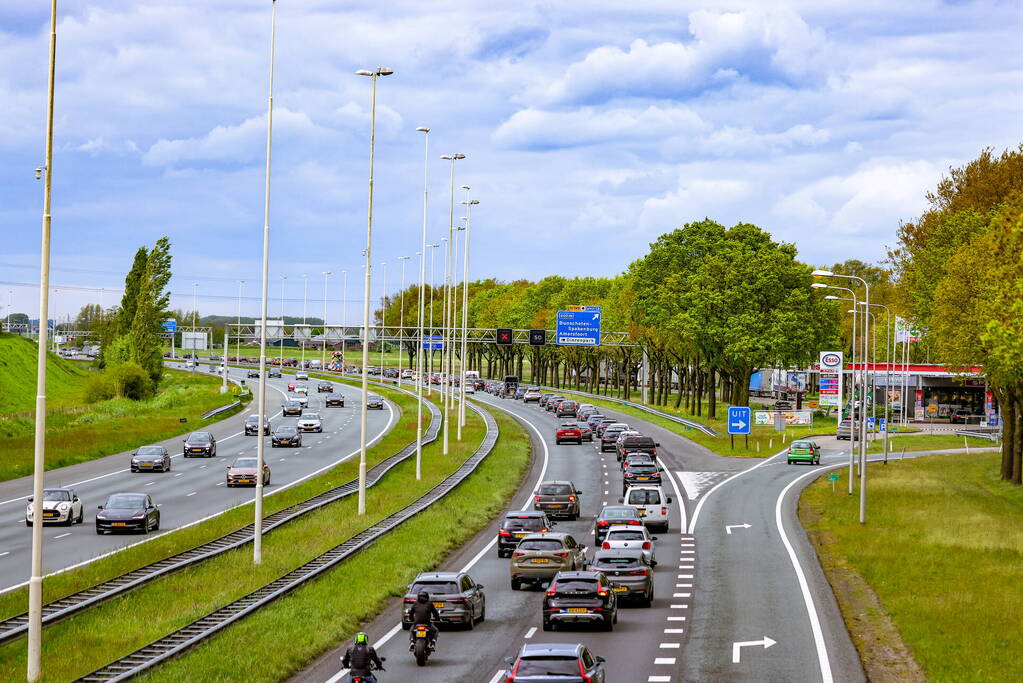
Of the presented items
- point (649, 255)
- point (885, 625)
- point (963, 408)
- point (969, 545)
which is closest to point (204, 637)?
point (885, 625)

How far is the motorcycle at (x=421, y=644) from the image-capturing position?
2591 cm

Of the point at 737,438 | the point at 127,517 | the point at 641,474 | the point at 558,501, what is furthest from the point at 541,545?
the point at 737,438

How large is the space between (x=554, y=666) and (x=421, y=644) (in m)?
5.72

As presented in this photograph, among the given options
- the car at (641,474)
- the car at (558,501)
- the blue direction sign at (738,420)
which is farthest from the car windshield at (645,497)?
the blue direction sign at (738,420)

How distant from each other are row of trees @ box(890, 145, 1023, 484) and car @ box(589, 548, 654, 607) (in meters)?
18.9

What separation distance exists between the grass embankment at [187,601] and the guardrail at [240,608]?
449 millimetres

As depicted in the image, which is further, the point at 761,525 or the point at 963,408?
the point at 963,408

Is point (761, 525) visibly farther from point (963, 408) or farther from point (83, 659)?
point (963, 408)

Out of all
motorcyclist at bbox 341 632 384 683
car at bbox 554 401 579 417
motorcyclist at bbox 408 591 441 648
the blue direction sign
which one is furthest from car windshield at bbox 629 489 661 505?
car at bbox 554 401 579 417

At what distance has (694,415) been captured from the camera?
12112cm

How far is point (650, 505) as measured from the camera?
4984 centimetres

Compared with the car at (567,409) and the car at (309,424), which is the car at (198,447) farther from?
the car at (567,409)

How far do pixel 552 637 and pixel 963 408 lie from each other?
12505cm

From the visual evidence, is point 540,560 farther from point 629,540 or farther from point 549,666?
point 549,666
